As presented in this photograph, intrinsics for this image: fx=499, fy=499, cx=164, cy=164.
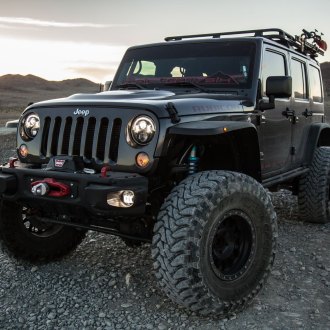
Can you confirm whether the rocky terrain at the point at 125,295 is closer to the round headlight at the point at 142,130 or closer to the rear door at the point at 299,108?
the rear door at the point at 299,108

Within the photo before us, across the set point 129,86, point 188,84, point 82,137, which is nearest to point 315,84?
point 188,84

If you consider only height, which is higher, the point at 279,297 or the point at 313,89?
the point at 313,89

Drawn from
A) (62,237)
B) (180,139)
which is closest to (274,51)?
(180,139)

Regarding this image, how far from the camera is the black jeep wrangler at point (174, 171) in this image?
3.35 meters

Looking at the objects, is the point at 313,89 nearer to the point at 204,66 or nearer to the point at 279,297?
the point at 204,66

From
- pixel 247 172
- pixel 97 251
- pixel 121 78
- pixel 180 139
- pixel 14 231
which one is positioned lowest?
pixel 97 251

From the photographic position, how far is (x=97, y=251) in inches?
199

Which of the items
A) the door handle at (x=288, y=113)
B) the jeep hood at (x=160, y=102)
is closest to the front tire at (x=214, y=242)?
the jeep hood at (x=160, y=102)

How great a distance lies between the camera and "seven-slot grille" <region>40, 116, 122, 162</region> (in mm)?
3604

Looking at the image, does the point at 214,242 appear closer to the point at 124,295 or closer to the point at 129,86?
the point at 124,295

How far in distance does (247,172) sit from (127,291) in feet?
4.81

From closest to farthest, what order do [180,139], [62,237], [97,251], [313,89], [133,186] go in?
[133,186] → [180,139] → [62,237] → [97,251] → [313,89]

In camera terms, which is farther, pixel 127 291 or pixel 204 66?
pixel 204 66

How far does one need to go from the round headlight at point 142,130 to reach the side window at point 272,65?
165 cm
